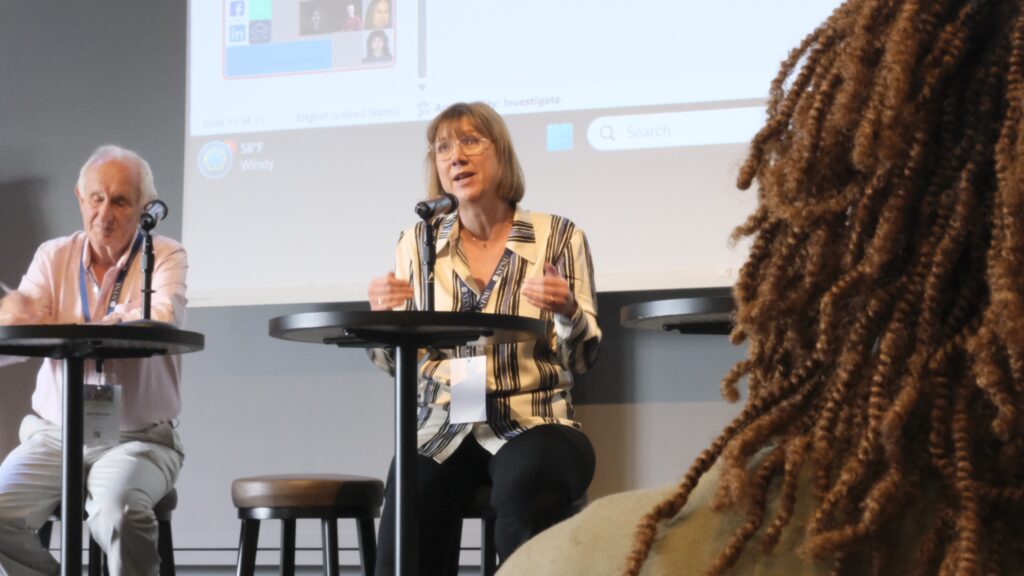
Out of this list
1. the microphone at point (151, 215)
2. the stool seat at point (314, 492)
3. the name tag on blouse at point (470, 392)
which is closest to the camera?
the name tag on blouse at point (470, 392)

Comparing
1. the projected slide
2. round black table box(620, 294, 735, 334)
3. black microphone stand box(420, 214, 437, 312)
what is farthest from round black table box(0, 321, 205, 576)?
the projected slide

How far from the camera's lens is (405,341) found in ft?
7.18

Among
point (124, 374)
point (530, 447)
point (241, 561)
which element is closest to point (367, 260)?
point (124, 374)

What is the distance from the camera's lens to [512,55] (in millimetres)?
3391

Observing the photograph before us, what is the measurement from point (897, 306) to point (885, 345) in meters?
0.02

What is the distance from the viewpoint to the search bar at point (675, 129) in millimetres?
3193

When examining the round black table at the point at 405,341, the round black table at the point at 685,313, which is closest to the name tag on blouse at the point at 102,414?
the round black table at the point at 405,341

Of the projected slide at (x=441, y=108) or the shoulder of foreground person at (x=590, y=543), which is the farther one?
the projected slide at (x=441, y=108)

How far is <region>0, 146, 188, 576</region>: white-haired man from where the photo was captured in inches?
101

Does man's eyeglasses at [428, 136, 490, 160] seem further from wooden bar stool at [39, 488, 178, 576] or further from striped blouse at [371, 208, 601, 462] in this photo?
wooden bar stool at [39, 488, 178, 576]

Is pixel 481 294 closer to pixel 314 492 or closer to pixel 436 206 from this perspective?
pixel 436 206

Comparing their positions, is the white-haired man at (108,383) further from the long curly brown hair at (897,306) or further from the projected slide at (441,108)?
the long curly brown hair at (897,306)

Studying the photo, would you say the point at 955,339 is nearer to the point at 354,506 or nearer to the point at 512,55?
the point at 354,506

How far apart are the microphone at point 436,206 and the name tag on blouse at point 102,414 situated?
84 cm
